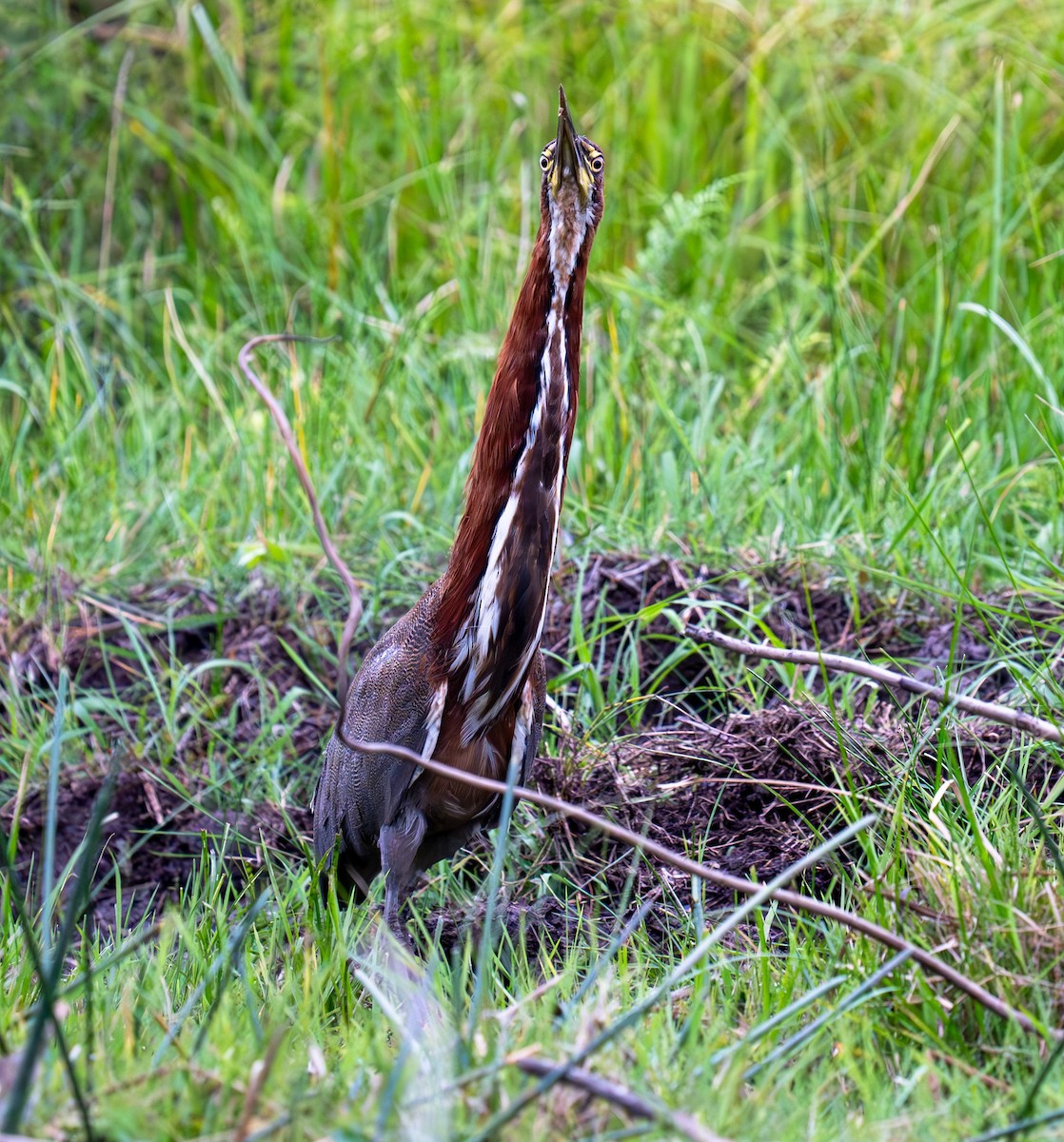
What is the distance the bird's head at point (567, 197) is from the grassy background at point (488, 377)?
1.07m

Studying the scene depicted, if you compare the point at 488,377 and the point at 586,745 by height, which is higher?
the point at 488,377

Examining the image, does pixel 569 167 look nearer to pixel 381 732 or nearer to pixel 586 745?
pixel 381 732

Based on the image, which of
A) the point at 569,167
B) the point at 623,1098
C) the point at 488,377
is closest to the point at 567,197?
the point at 569,167

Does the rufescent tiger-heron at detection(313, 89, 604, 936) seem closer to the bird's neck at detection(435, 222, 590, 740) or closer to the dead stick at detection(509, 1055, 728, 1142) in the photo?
the bird's neck at detection(435, 222, 590, 740)

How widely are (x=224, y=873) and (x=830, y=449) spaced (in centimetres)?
227

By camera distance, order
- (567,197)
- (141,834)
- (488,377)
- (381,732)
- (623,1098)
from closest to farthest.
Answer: (623,1098), (567,197), (381,732), (141,834), (488,377)

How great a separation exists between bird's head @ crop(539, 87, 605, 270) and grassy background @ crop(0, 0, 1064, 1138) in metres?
1.07

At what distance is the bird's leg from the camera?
2.97m

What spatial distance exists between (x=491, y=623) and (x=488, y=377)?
216 centimetres

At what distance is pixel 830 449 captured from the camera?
14.0ft

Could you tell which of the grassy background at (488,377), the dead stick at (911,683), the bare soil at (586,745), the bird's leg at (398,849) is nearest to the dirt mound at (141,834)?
the bare soil at (586,745)

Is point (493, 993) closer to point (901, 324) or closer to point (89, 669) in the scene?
point (89, 669)

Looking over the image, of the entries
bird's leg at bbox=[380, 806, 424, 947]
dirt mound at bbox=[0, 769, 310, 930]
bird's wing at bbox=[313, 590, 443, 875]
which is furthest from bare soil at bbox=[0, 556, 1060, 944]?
bird's wing at bbox=[313, 590, 443, 875]

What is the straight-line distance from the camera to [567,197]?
2.72 m
